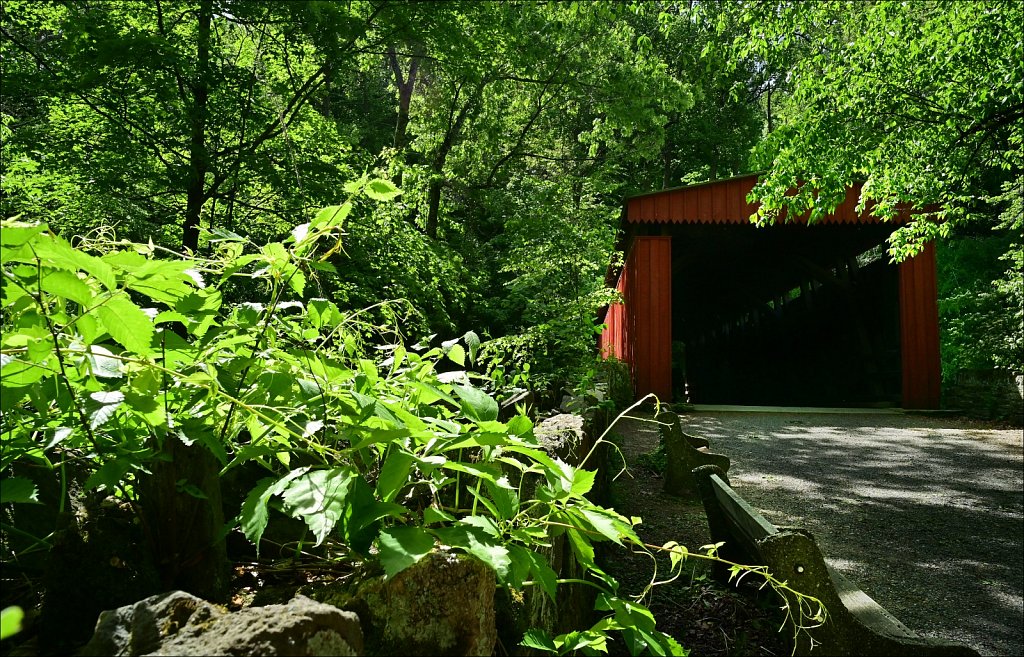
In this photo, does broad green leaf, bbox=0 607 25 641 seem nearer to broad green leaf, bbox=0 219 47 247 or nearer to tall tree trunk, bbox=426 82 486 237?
broad green leaf, bbox=0 219 47 247

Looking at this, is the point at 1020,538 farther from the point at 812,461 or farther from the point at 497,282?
the point at 497,282

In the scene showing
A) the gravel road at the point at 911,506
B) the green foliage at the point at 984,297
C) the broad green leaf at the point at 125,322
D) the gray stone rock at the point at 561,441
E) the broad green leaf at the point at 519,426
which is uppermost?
the green foliage at the point at 984,297

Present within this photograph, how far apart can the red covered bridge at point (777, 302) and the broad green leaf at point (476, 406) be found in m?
13.4

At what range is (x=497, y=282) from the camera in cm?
2280

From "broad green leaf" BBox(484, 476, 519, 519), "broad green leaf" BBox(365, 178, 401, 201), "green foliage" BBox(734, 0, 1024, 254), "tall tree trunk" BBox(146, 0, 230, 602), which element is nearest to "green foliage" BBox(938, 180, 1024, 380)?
"green foliage" BBox(734, 0, 1024, 254)

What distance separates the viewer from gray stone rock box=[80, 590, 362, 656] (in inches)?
23.7

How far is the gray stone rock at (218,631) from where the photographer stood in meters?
0.60

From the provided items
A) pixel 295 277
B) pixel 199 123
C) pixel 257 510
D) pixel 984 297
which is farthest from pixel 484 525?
pixel 984 297

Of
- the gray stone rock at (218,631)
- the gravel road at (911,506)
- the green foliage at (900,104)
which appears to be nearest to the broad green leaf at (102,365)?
the gray stone rock at (218,631)

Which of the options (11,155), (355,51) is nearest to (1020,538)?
(355,51)

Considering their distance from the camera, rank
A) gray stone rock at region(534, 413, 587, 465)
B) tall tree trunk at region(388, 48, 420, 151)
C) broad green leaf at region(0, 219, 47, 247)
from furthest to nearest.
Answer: tall tree trunk at region(388, 48, 420, 151) < gray stone rock at region(534, 413, 587, 465) < broad green leaf at region(0, 219, 47, 247)

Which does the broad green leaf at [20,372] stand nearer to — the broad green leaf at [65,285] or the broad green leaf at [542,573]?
the broad green leaf at [65,285]

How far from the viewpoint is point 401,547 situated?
28.5 inches

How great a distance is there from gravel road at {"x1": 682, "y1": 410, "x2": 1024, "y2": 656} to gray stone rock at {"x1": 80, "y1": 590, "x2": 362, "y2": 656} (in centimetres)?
451
